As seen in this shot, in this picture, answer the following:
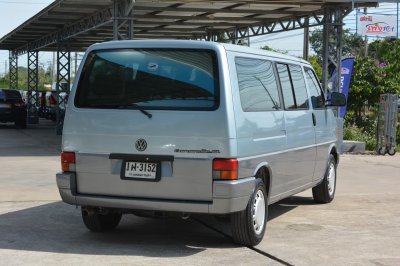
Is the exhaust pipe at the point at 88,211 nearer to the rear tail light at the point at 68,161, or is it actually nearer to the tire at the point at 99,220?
the tire at the point at 99,220

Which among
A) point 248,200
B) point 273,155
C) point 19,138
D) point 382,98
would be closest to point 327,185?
point 273,155

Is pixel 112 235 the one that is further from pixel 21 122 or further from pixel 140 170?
pixel 21 122

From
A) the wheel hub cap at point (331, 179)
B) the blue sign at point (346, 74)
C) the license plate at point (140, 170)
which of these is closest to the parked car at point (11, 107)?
the blue sign at point (346, 74)

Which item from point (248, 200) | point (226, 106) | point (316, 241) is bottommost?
point (316, 241)

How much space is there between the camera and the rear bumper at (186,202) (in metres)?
5.87

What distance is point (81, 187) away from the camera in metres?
6.37

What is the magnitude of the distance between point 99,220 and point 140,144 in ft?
4.38

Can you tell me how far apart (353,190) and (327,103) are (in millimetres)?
2694

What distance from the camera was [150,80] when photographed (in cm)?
625

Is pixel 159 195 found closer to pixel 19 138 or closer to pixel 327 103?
pixel 327 103

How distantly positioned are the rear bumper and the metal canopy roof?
10.6m

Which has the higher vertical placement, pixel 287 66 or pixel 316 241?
pixel 287 66

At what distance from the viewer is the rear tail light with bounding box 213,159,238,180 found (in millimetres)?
5867

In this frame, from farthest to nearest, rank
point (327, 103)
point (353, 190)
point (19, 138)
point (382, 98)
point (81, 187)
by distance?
point (19, 138), point (382, 98), point (353, 190), point (327, 103), point (81, 187)
